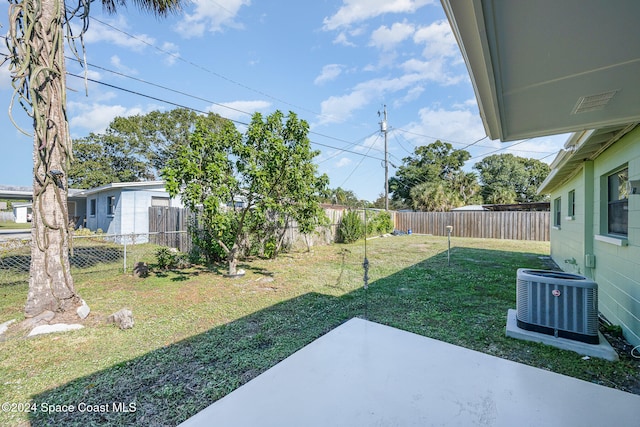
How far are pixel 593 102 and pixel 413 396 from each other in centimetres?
230

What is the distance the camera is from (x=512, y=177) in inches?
1026

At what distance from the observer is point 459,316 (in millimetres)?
3697

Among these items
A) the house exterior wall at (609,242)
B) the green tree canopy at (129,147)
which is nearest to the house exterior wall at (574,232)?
the house exterior wall at (609,242)

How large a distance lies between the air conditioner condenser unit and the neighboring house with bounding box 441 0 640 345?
48 cm

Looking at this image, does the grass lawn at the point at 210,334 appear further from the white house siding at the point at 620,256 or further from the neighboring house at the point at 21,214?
the neighboring house at the point at 21,214

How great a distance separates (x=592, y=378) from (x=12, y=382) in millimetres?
4827

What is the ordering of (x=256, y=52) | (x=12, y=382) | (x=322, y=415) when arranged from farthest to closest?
(x=256, y=52)
(x=12, y=382)
(x=322, y=415)

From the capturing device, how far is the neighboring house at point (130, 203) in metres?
11.1

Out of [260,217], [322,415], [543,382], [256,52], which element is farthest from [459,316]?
[256,52]

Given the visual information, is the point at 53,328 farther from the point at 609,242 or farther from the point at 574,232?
the point at 574,232

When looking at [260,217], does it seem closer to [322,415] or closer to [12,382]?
[12,382]

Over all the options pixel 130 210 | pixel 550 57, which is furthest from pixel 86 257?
pixel 550 57

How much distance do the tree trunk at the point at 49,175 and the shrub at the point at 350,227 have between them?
951cm

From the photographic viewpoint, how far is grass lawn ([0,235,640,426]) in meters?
2.15
